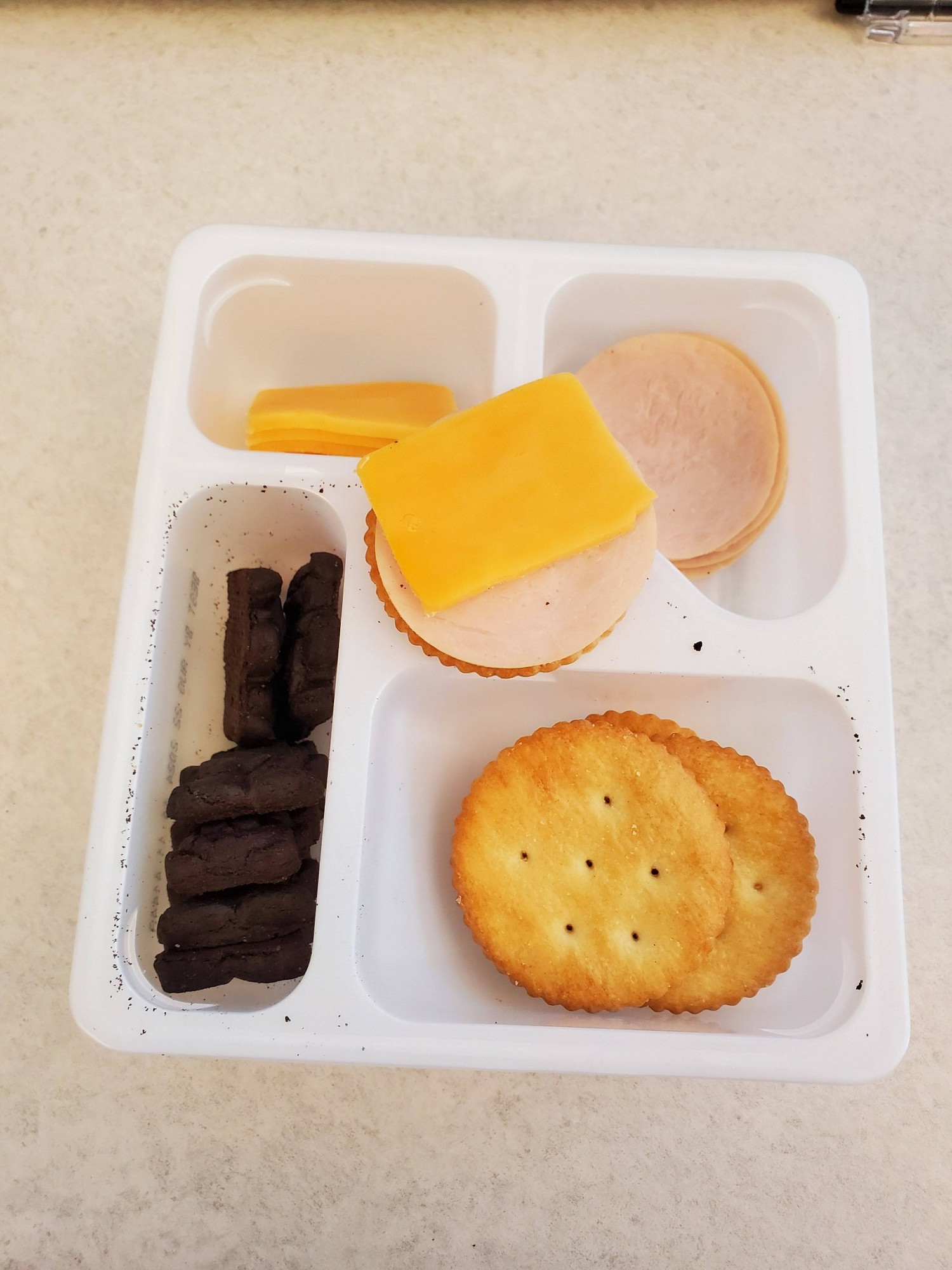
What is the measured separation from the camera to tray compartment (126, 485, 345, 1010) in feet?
3.23

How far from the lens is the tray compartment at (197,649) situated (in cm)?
98

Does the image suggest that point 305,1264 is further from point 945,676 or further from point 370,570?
point 945,676

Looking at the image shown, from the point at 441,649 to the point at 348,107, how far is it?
43.2 inches

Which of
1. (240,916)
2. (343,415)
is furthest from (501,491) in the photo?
(240,916)

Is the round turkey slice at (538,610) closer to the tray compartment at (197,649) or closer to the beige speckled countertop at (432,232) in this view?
the tray compartment at (197,649)

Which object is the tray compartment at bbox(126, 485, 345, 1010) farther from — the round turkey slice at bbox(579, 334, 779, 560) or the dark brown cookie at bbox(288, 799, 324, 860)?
the round turkey slice at bbox(579, 334, 779, 560)

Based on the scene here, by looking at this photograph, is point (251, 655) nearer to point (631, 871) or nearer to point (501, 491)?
point (501, 491)

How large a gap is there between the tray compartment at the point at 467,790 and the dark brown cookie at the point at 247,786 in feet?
0.24

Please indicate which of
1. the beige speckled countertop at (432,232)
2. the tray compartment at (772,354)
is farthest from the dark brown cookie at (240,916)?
the tray compartment at (772,354)

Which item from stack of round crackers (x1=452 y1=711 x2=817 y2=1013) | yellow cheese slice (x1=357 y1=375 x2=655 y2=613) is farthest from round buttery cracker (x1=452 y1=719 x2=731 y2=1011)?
yellow cheese slice (x1=357 y1=375 x2=655 y2=613)

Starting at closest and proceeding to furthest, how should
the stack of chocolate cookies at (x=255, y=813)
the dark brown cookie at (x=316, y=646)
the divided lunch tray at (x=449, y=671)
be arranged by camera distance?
the divided lunch tray at (x=449, y=671) < the stack of chocolate cookies at (x=255, y=813) < the dark brown cookie at (x=316, y=646)

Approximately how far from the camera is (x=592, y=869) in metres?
0.95

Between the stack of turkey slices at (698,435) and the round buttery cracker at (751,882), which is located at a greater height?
the stack of turkey slices at (698,435)

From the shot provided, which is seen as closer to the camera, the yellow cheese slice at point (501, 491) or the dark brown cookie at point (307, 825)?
the yellow cheese slice at point (501, 491)
